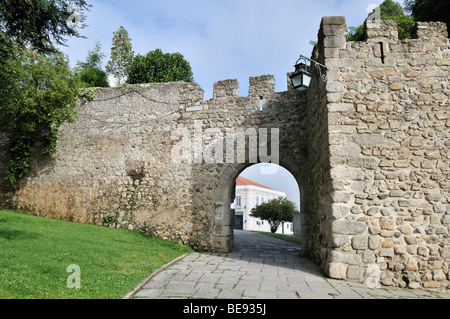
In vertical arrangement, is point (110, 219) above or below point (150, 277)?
above

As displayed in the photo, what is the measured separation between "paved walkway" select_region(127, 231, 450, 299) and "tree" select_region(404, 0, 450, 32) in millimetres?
8228

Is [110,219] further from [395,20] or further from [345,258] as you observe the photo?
[395,20]

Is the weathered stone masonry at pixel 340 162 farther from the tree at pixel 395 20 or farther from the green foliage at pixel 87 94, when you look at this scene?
the tree at pixel 395 20

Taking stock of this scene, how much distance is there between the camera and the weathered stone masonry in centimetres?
494

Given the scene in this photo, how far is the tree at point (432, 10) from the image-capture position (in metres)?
8.70

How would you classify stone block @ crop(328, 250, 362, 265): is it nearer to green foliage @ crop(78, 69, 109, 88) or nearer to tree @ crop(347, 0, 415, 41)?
tree @ crop(347, 0, 415, 41)

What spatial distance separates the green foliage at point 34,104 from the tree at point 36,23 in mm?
2003

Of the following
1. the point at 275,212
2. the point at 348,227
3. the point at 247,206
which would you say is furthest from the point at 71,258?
the point at 247,206

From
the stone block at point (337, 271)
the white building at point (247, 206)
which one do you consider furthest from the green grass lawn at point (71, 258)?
the white building at point (247, 206)

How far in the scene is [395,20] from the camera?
7461 mm

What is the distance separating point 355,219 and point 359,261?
0.67m

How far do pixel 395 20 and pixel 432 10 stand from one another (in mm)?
2751

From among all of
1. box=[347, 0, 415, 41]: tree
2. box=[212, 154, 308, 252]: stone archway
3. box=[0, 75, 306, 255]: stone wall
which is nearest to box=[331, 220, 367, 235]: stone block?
box=[212, 154, 308, 252]: stone archway
